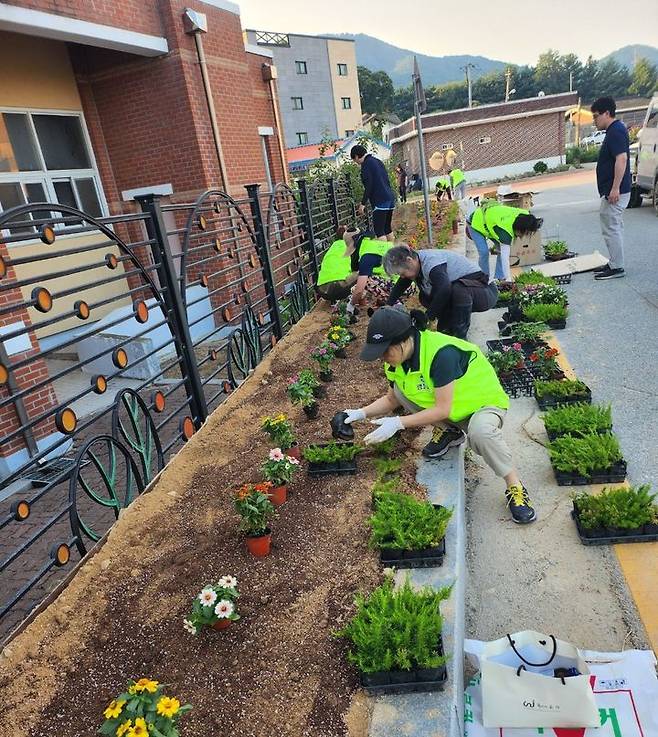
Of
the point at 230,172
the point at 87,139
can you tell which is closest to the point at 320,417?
the point at 230,172

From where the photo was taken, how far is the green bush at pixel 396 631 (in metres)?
1.98

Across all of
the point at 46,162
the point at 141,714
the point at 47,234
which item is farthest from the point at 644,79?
the point at 141,714

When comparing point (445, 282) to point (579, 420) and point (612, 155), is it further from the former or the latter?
point (612, 155)

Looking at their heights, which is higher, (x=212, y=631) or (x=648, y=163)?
(x=648, y=163)

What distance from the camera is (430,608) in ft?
6.95

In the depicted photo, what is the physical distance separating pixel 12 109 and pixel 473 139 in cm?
3645

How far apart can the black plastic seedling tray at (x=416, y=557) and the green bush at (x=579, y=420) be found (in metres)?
1.49

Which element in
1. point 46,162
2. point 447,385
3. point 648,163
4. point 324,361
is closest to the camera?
point 447,385

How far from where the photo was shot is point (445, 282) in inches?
177

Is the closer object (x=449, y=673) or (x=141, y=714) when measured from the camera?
(x=141, y=714)

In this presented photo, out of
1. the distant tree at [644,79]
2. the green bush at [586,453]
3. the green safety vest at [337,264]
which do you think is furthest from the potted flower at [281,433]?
the distant tree at [644,79]

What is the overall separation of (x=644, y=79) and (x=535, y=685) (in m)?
111

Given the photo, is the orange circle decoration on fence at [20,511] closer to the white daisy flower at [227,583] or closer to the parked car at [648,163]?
the white daisy flower at [227,583]

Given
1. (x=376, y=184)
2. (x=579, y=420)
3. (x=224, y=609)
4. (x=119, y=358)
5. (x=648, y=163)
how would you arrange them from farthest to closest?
(x=648, y=163) → (x=376, y=184) → (x=579, y=420) → (x=119, y=358) → (x=224, y=609)
